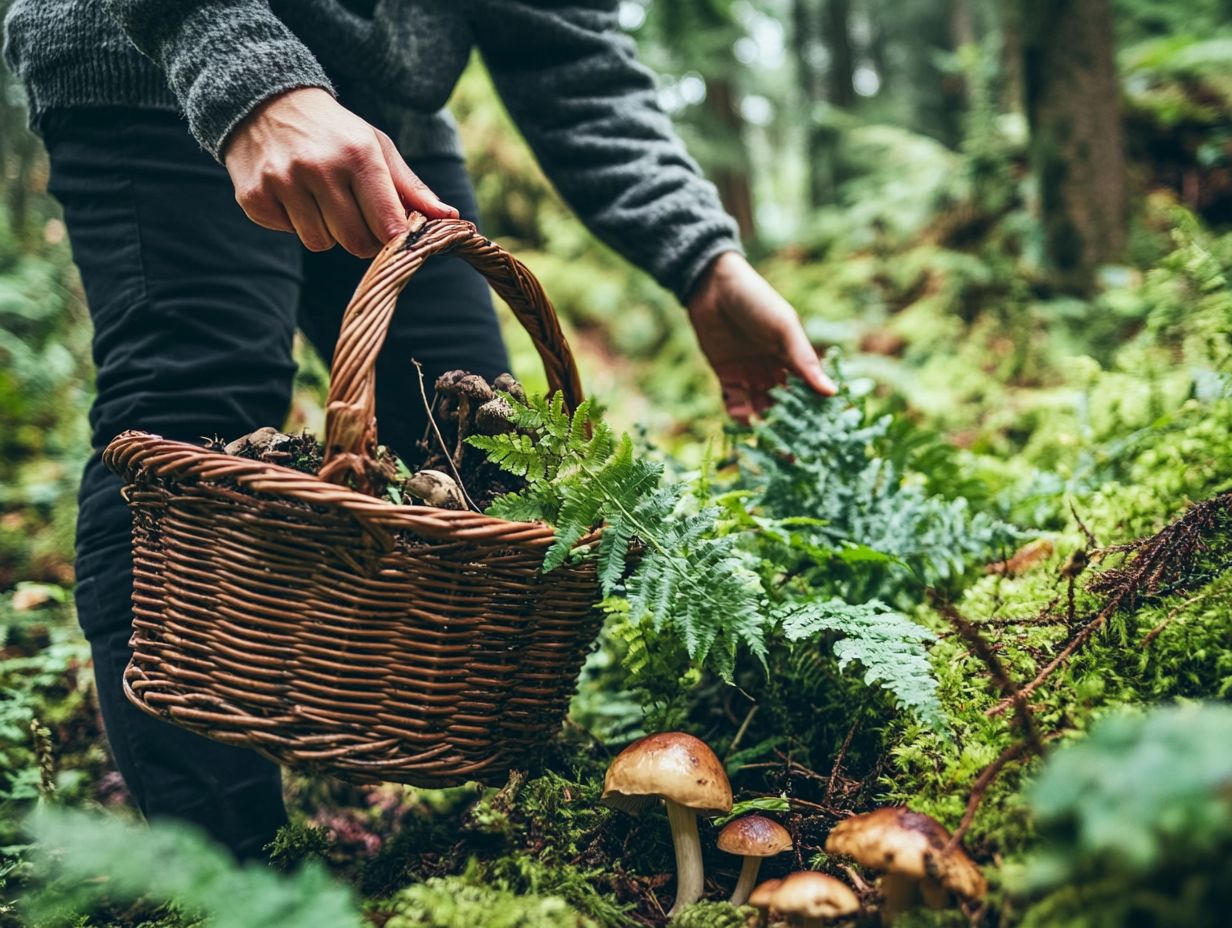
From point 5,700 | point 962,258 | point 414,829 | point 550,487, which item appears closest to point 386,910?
point 414,829

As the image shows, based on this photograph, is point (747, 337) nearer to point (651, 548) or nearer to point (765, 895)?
point (651, 548)

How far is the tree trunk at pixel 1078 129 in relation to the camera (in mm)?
3871

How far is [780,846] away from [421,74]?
6.41 feet

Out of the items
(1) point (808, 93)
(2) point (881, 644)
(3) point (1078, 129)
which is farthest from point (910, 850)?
(1) point (808, 93)

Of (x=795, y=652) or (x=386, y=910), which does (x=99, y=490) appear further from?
(x=795, y=652)

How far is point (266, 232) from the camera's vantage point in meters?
1.78

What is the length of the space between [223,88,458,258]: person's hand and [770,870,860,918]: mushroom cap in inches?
48.9

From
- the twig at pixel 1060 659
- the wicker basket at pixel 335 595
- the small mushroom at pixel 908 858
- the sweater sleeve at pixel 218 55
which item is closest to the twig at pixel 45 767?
the wicker basket at pixel 335 595

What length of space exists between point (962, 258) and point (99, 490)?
16.3 ft

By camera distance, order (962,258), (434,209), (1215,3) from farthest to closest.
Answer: (1215,3)
(962,258)
(434,209)

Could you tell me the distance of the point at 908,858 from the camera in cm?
101

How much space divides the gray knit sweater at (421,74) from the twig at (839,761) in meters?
1.22

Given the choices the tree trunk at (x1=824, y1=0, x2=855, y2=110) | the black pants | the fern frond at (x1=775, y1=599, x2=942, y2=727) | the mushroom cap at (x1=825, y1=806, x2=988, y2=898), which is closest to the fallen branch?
the fern frond at (x1=775, y1=599, x2=942, y2=727)

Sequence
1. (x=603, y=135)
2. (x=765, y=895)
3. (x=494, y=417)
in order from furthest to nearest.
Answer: (x=603, y=135) → (x=494, y=417) → (x=765, y=895)
